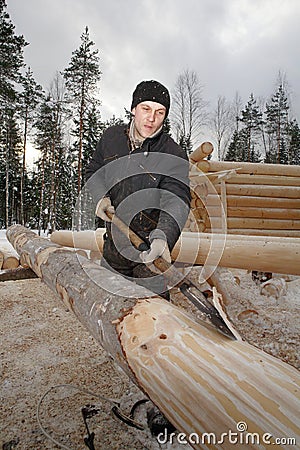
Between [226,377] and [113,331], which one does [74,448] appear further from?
[226,377]

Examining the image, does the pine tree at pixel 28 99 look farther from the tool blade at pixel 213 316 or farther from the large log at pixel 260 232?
the tool blade at pixel 213 316

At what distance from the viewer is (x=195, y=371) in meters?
0.97

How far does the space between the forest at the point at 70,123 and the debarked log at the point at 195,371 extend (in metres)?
17.6

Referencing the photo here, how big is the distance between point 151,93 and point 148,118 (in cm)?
22

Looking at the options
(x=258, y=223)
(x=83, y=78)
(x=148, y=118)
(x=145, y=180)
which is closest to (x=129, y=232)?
(x=145, y=180)

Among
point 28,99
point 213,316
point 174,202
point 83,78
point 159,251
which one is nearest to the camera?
point 213,316

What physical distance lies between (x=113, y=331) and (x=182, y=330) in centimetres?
35

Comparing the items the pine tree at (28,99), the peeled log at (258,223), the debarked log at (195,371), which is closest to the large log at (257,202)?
the peeled log at (258,223)

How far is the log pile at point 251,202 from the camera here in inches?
241

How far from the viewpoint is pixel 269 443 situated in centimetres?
76

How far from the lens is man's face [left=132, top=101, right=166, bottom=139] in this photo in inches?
102

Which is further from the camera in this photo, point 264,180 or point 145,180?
point 264,180

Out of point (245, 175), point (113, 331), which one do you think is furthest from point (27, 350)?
point (245, 175)

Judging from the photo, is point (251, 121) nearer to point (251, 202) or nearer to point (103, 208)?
point (251, 202)
